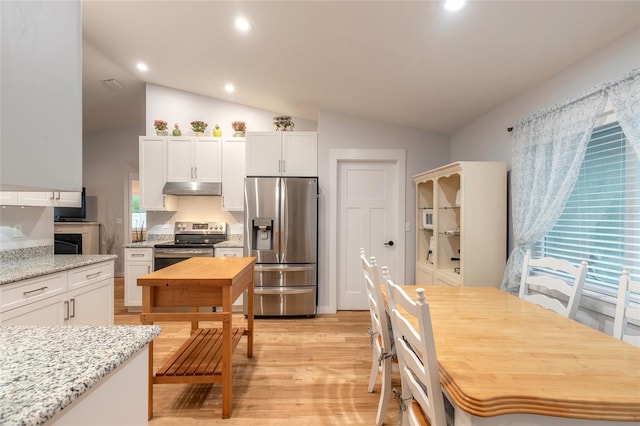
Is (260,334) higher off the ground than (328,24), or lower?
lower

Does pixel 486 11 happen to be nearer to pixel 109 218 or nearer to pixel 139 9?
pixel 139 9

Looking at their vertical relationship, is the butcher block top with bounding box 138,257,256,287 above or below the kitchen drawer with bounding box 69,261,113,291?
above

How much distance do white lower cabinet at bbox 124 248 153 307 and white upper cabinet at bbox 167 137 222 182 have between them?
100 cm

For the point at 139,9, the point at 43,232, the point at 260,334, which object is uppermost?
the point at 139,9

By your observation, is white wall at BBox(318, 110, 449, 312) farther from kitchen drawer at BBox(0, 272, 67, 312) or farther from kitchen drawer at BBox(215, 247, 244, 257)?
kitchen drawer at BBox(0, 272, 67, 312)

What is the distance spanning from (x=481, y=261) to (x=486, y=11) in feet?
6.23

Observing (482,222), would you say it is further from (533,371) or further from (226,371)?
(226,371)

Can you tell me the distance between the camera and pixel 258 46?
8.76 ft

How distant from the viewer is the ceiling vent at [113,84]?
13.5 ft

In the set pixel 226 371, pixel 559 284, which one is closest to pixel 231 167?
pixel 226 371

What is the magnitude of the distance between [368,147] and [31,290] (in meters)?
3.46

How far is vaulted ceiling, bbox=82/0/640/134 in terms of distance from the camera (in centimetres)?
183

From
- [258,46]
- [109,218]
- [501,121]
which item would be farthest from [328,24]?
[109,218]

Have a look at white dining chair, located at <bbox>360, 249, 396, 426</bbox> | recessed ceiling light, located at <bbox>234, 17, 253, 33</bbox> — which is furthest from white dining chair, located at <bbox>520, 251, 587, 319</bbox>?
recessed ceiling light, located at <bbox>234, 17, 253, 33</bbox>
